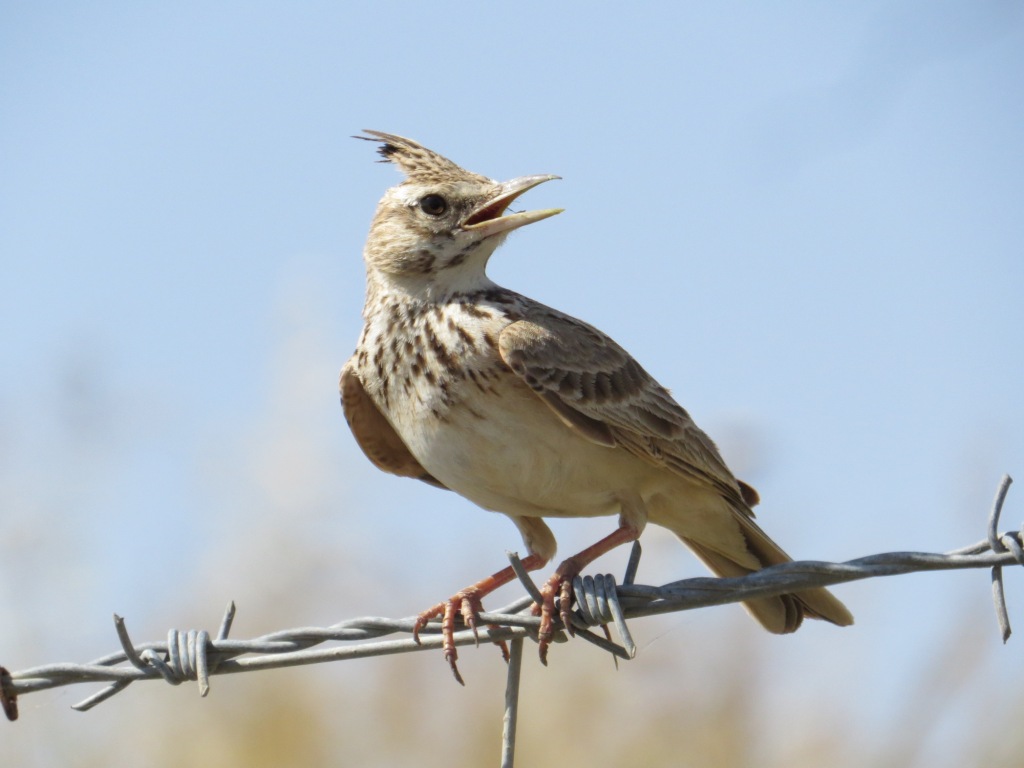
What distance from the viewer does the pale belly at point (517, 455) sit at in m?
4.95

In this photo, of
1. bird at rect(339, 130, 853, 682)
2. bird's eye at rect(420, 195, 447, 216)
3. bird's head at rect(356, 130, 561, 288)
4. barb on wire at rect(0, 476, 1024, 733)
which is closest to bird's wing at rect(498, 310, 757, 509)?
bird at rect(339, 130, 853, 682)

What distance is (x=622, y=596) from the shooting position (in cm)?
367

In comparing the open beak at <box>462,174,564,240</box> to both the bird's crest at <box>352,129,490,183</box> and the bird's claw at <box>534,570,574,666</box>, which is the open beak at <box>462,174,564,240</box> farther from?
the bird's claw at <box>534,570,574,666</box>

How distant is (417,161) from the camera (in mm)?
5980

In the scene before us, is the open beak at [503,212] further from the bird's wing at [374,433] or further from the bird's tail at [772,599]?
the bird's tail at [772,599]

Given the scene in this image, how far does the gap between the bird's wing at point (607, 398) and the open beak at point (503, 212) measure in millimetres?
402

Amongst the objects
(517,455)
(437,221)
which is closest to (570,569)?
(517,455)

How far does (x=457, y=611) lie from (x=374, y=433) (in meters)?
1.15

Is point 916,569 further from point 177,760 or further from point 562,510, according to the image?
point 177,760

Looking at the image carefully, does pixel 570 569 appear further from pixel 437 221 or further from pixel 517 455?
pixel 437 221

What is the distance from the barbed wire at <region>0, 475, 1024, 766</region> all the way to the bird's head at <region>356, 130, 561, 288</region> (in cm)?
203

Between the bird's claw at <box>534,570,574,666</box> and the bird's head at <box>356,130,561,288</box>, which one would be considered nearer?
the bird's claw at <box>534,570,574,666</box>

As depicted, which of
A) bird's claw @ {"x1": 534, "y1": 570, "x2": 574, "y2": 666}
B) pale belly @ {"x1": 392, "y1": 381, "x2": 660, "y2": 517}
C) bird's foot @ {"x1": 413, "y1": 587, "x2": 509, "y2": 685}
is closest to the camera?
bird's claw @ {"x1": 534, "y1": 570, "x2": 574, "y2": 666}

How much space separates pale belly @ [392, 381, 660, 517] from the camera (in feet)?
16.2
